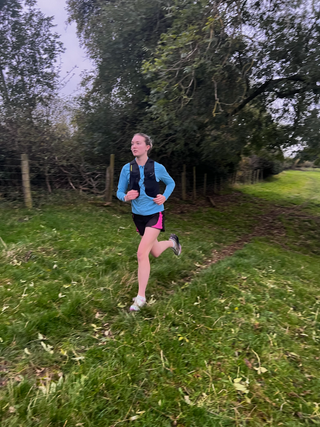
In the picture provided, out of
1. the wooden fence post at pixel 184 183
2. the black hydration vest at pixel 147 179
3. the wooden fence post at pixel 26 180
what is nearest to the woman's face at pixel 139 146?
the black hydration vest at pixel 147 179

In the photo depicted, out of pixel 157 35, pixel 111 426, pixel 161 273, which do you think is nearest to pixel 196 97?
pixel 157 35

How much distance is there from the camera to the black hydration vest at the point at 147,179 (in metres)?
3.18

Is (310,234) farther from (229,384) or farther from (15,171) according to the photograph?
(15,171)

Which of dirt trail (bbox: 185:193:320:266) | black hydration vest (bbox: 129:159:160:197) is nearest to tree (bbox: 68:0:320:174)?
dirt trail (bbox: 185:193:320:266)

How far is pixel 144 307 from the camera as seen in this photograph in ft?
10.8

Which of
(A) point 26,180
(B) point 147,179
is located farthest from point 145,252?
(A) point 26,180

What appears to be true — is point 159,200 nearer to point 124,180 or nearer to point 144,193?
point 144,193

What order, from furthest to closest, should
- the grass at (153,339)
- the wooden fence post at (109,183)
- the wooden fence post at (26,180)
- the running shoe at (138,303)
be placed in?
the wooden fence post at (109,183) < the wooden fence post at (26,180) < the running shoe at (138,303) < the grass at (153,339)

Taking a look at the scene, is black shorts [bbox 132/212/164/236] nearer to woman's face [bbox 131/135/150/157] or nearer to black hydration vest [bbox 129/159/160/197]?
black hydration vest [bbox 129/159/160/197]

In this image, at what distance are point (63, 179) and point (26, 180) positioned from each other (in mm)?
2248

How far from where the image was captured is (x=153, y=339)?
282 centimetres

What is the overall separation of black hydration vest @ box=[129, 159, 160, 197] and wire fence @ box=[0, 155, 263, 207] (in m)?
5.25

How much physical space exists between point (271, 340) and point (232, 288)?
1059 millimetres

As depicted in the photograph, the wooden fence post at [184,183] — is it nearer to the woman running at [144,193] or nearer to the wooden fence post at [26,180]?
the wooden fence post at [26,180]
